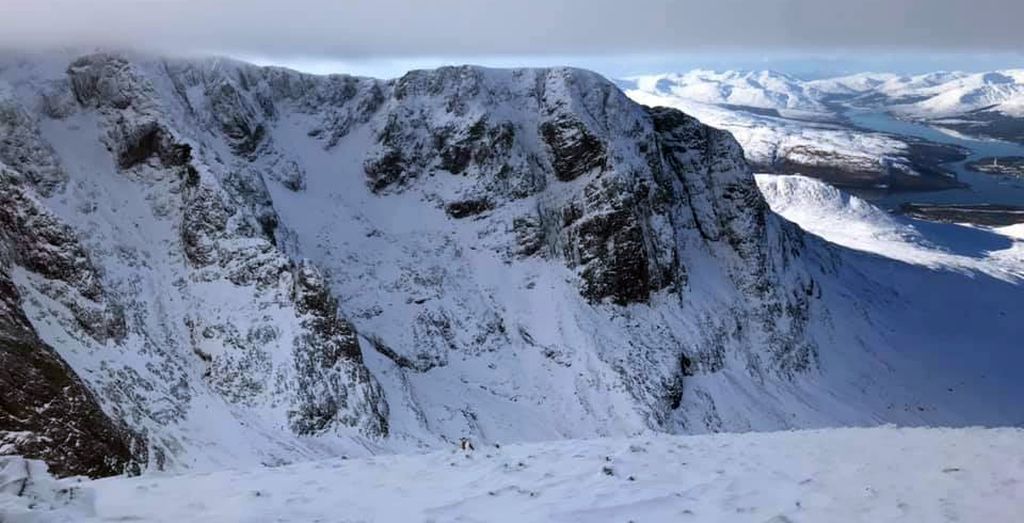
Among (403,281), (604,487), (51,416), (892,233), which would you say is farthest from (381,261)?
(892,233)

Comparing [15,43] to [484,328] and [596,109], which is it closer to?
[484,328]

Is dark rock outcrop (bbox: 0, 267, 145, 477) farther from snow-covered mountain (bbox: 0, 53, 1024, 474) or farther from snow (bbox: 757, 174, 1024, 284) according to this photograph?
snow (bbox: 757, 174, 1024, 284)

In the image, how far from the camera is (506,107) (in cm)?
5991

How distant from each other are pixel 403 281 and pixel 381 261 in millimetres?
2747

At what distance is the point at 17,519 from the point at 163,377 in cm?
2801

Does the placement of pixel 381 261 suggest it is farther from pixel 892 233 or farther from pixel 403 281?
pixel 892 233

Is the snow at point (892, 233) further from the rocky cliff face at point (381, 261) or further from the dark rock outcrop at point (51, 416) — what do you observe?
the dark rock outcrop at point (51, 416)

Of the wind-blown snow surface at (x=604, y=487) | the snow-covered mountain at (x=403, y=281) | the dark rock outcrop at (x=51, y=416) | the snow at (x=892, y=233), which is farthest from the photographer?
the snow at (x=892, y=233)

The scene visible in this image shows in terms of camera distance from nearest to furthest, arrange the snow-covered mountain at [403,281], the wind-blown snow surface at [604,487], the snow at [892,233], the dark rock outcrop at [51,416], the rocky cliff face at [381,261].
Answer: the wind-blown snow surface at [604,487] → the dark rock outcrop at [51,416] → the snow-covered mountain at [403,281] → the rocky cliff face at [381,261] → the snow at [892,233]

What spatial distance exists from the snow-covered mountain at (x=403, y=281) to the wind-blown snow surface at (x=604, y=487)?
17.7m

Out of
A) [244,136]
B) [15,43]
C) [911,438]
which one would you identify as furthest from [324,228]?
[911,438]

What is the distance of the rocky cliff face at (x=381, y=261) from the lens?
1308 inches

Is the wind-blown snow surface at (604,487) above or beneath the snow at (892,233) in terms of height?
above

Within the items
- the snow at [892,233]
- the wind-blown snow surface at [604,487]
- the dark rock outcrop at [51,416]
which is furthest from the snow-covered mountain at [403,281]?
the snow at [892,233]
